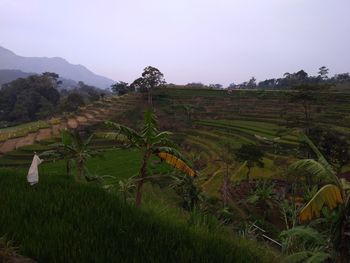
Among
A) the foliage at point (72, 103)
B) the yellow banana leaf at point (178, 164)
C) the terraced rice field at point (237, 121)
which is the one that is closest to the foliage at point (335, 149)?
the terraced rice field at point (237, 121)

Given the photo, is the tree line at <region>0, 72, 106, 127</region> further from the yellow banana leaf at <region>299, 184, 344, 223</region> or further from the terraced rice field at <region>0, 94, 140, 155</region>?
the yellow banana leaf at <region>299, 184, 344, 223</region>

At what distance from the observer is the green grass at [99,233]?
3.18 m

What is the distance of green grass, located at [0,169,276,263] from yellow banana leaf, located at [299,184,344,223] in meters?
1.62

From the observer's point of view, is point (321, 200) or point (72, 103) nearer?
point (321, 200)

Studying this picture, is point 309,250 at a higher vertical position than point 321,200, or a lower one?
lower

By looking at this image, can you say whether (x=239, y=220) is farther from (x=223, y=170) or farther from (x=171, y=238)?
(x=171, y=238)

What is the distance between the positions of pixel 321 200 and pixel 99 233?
3.56 metres

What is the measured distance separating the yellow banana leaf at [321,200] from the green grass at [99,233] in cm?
162

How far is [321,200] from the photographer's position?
18.9 feet

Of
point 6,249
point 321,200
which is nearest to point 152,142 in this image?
point 321,200

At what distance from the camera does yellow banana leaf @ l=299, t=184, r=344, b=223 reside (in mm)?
5727

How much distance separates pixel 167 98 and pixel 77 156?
3769 cm

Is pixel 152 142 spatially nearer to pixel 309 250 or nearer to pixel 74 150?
pixel 309 250

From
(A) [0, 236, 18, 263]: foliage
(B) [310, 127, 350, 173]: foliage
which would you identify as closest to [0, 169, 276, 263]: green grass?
(A) [0, 236, 18, 263]: foliage
